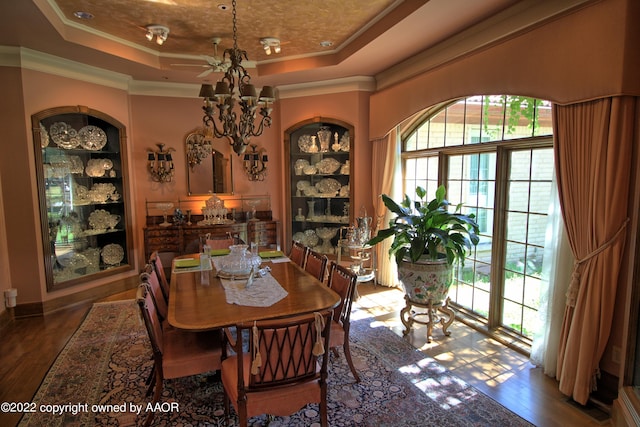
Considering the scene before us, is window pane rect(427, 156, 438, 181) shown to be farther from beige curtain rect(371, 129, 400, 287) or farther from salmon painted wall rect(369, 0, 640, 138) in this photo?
salmon painted wall rect(369, 0, 640, 138)

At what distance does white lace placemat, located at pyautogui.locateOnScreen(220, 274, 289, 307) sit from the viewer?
98.0 inches

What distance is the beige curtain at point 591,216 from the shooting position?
2377 millimetres

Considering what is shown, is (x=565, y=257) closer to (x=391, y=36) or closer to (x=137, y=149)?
(x=391, y=36)

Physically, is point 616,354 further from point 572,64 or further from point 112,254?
point 112,254

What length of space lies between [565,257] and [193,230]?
4.44 m

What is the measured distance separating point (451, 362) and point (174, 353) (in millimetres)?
2281

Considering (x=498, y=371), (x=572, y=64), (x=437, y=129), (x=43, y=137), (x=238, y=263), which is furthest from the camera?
(x=437, y=129)

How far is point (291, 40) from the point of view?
4184 mm

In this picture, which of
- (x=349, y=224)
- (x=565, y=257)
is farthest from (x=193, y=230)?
(x=565, y=257)

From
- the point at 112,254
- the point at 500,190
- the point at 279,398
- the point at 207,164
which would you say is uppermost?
the point at 207,164

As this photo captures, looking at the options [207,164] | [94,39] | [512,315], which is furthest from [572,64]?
[207,164]

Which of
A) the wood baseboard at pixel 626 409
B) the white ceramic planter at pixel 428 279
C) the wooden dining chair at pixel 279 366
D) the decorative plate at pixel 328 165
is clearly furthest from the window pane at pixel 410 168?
the wooden dining chair at pixel 279 366

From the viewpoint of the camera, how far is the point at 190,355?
242 centimetres

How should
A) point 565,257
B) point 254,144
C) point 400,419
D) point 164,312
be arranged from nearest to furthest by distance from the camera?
point 400,419, point 565,257, point 164,312, point 254,144
